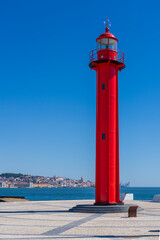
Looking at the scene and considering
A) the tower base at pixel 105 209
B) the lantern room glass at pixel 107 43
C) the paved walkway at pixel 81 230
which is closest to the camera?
the paved walkway at pixel 81 230

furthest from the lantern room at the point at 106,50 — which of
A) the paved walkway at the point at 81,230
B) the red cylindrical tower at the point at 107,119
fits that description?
the paved walkway at the point at 81,230

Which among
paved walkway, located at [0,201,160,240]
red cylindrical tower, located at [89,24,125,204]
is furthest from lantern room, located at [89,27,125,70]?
paved walkway, located at [0,201,160,240]

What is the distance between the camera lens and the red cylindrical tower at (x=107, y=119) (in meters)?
23.2

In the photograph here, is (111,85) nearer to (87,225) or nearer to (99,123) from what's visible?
(99,123)

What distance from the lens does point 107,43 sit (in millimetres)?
24547

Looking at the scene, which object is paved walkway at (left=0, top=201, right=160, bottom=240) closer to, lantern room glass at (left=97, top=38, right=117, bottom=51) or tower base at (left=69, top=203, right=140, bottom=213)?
tower base at (left=69, top=203, right=140, bottom=213)

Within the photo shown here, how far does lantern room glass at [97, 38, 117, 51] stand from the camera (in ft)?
80.5

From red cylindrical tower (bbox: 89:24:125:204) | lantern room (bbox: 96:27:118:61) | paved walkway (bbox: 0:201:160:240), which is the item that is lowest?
paved walkway (bbox: 0:201:160:240)

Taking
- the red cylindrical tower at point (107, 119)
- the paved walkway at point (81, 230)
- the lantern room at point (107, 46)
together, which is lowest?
the paved walkway at point (81, 230)

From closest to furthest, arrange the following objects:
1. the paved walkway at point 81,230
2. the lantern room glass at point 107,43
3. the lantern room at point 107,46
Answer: the paved walkway at point 81,230 → the lantern room at point 107,46 → the lantern room glass at point 107,43

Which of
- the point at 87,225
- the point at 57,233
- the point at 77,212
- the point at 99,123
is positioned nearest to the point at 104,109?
the point at 99,123

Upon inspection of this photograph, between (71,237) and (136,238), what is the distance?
7.46 ft

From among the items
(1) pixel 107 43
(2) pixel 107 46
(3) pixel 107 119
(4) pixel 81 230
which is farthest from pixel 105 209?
(1) pixel 107 43

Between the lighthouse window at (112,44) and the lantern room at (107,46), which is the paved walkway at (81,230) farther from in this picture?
the lighthouse window at (112,44)
